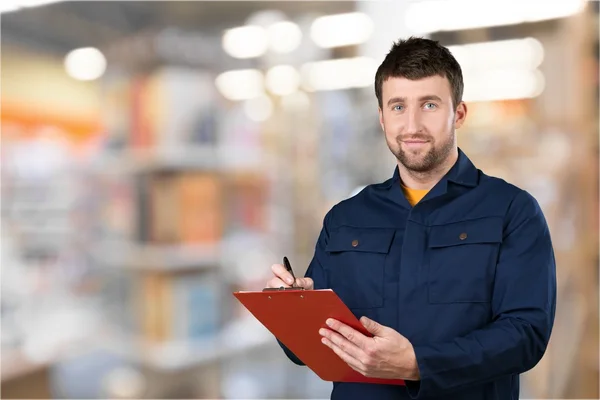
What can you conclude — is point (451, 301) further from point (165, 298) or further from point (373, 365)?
point (165, 298)

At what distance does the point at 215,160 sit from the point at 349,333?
7.13ft

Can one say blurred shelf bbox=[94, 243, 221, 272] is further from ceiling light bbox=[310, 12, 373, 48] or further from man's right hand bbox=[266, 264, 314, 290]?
man's right hand bbox=[266, 264, 314, 290]

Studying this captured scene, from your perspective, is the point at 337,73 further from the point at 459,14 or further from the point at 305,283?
the point at 305,283

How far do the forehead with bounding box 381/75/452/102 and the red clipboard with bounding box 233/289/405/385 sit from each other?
0.45 metres

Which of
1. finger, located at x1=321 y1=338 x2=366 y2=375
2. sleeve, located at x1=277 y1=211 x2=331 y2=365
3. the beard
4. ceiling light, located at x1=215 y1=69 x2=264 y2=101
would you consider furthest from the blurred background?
finger, located at x1=321 y1=338 x2=366 y2=375

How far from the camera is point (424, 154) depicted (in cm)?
132

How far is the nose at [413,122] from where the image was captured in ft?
4.25

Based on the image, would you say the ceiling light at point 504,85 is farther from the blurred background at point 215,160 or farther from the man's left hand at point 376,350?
the man's left hand at point 376,350

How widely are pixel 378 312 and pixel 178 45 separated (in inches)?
88.6

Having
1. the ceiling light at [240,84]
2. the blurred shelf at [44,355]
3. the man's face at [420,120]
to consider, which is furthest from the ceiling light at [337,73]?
the man's face at [420,120]

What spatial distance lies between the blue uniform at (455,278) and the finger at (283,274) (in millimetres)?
145

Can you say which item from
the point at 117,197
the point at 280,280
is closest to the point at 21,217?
the point at 117,197

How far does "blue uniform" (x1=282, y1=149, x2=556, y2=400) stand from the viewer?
1174mm

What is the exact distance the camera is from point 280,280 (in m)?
1.31
